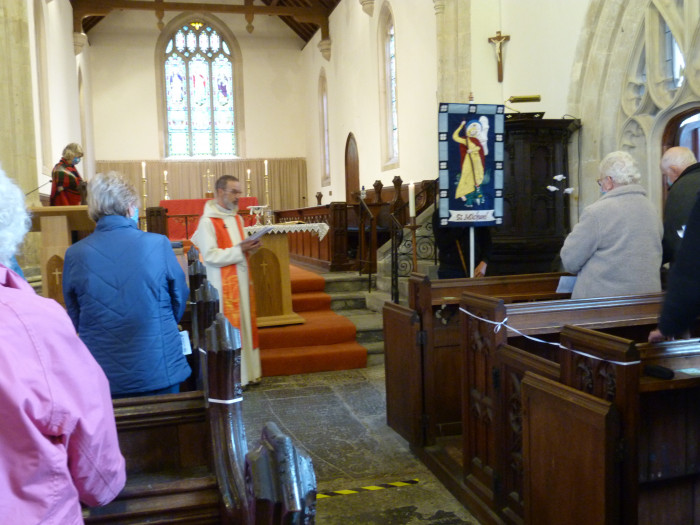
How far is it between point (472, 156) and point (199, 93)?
43.4 feet

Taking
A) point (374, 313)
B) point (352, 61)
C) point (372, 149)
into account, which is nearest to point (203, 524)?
point (374, 313)

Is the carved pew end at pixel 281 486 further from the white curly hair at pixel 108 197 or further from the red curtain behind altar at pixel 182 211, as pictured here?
the red curtain behind altar at pixel 182 211

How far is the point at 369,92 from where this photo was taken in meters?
12.1

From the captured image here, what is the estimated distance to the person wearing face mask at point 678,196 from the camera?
10.5 feet

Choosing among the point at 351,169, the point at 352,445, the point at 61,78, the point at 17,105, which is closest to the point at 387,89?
the point at 351,169

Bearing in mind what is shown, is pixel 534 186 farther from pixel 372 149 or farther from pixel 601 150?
pixel 372 149

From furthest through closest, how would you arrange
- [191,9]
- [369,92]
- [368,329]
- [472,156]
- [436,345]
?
[191,9], [369,92], [368,329], [472,156], [436,345]

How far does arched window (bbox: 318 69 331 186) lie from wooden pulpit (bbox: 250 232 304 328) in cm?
989

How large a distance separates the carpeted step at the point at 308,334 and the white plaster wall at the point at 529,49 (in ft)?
10.7

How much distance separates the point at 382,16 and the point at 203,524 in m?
11.1

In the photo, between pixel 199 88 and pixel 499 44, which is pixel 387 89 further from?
pixel 199 88

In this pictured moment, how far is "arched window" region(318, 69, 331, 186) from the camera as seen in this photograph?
15555mm

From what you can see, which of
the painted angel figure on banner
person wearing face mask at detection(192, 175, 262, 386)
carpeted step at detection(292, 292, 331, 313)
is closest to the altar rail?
carpeted step at detection(292, 292, 331, 313)

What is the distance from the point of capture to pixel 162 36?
53.2 feet
